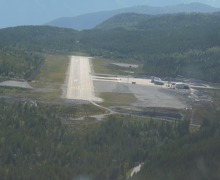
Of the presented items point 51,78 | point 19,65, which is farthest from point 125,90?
point 19,65

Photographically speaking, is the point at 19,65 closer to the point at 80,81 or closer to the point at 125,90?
the point at 80,81

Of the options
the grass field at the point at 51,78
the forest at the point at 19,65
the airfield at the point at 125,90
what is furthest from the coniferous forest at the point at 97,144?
the grass field at the point at 51,78

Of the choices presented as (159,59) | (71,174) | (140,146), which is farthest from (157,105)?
(159,59)

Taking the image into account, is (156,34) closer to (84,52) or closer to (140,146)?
(84,52)

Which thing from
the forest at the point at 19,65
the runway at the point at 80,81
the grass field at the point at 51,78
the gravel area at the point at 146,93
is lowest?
the gravel area at the point at 146,93

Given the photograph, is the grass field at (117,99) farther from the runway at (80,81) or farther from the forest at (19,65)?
the forest at (19,65)

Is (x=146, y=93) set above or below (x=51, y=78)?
below

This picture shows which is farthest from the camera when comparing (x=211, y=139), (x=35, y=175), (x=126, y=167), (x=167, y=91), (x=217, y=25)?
(x=217, y=25)

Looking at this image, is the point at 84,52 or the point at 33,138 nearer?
the point at 33,138

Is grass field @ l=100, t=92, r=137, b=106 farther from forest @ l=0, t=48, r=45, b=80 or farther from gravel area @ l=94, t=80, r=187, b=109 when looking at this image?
forest @ l=0, t=48, r=45, b=80

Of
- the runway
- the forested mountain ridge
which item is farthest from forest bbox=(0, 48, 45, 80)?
the forested mountain ridge

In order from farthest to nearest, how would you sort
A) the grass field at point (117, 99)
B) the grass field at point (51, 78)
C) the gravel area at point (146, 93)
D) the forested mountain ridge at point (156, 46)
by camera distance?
the forested mountain ridge at point (156, 46)
the grass field at point (51, 78)
the gravel area at point (146, 93)
the grass field at point (117, 99)
